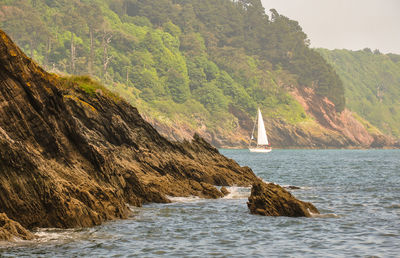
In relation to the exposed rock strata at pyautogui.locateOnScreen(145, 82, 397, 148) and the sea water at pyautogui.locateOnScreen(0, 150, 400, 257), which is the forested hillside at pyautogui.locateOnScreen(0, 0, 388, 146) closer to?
the exposed rock strata at pyautogui.locateOnScreen(145, 82, 397, 148)

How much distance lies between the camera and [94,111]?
34.8 m

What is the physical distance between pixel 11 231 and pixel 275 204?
12924 mm

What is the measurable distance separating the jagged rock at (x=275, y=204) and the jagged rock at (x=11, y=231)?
11.8 m

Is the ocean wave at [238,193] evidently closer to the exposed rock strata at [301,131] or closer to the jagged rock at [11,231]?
the jagged rock at [11,231]

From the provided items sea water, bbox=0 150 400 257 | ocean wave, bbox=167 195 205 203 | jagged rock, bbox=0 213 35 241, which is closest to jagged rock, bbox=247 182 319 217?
sea water, bbox=0 150 400 257

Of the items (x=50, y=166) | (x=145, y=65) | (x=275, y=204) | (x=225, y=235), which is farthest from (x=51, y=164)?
(x=145, y=65)

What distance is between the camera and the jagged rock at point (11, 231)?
16906 millimetres

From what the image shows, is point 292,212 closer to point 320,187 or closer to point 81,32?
Answer: point 320,187

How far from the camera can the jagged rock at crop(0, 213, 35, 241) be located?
55.5 ft

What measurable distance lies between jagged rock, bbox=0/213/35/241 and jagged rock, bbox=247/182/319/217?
11842 mm

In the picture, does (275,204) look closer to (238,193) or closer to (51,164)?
(51,164)

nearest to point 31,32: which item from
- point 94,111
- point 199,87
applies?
point 199,87

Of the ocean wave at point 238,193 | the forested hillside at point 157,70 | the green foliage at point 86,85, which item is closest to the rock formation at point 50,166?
the ocean wave at point 238,193

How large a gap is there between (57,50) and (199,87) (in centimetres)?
4934
